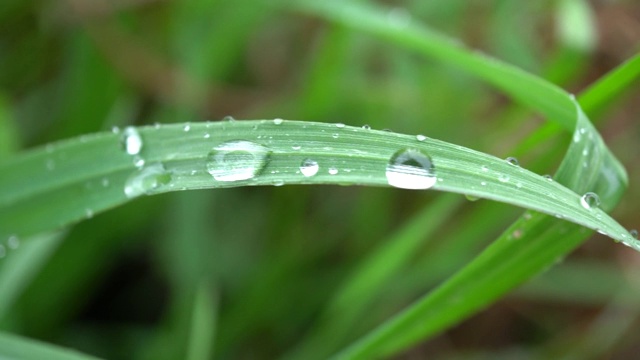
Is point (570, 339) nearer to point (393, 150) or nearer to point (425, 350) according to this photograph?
point (425, 350)

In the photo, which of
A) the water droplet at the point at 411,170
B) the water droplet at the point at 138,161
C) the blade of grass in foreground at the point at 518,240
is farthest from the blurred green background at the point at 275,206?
the water droplet at the point at 411,170

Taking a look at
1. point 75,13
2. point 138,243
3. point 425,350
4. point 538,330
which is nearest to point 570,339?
point 538,330

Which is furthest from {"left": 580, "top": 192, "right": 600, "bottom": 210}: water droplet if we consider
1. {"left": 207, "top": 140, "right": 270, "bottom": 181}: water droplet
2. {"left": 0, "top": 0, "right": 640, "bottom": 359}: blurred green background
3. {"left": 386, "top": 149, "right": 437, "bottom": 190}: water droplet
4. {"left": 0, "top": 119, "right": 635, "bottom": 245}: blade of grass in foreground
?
{"left": 0, "top": 0, "right": 640, "bottom": 359}: blurred green background

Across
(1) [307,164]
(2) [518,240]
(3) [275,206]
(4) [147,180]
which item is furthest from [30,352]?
(3) [275,206]

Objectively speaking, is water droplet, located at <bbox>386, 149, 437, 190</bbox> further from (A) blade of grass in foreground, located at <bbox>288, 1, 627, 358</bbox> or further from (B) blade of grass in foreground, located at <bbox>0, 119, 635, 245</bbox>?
(A) blade of grass in foreground, located at <bbox>288, 1, 627, 358</bbox>

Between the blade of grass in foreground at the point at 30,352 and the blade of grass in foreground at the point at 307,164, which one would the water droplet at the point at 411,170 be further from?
the blade of grass in foreground at the point at 30,352

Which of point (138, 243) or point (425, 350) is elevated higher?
point (138, 243)
